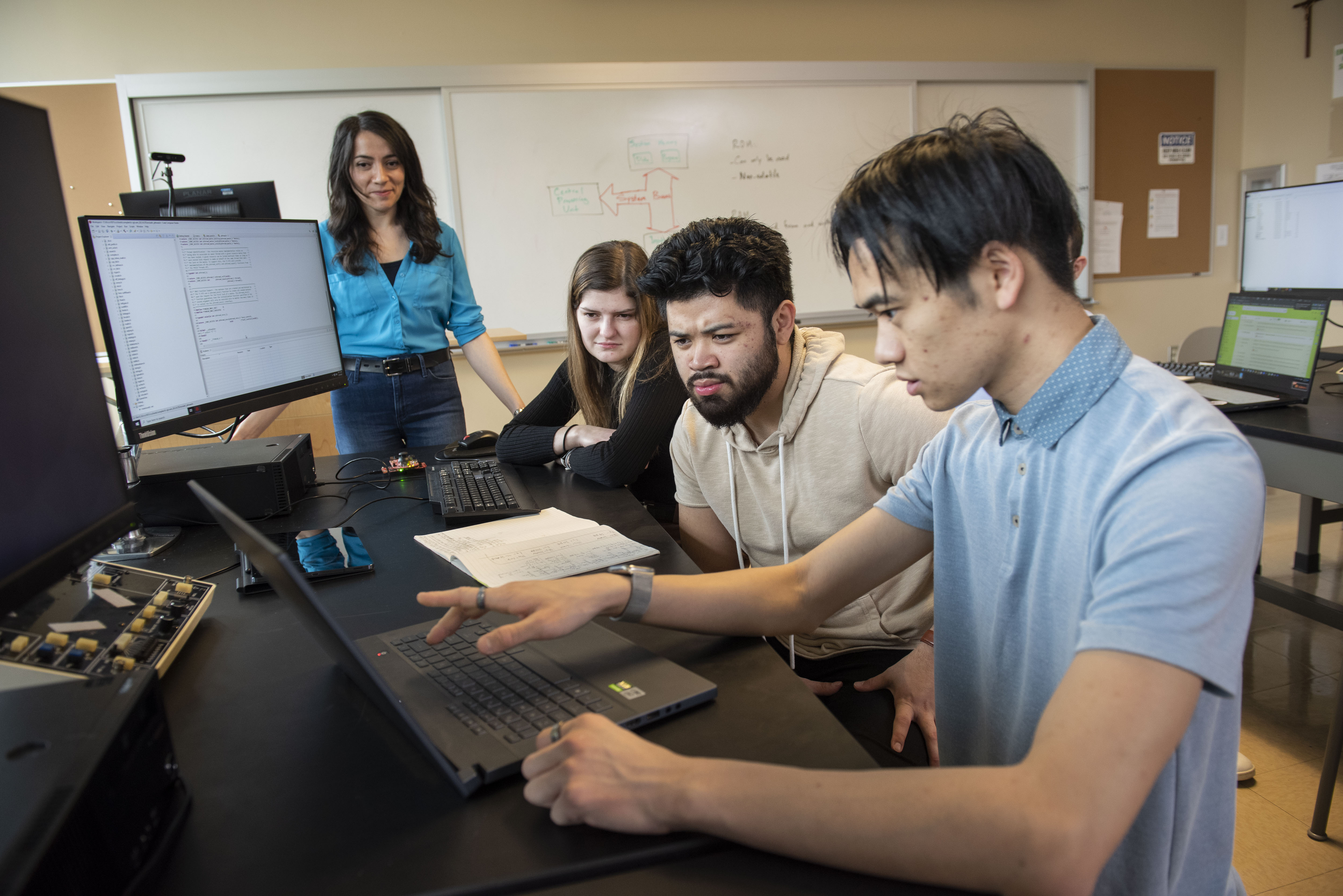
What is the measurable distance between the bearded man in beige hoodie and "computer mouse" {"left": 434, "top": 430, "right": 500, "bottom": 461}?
2.02ft

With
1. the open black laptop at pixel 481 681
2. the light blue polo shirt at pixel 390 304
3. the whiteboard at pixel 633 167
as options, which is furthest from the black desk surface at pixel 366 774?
the whiteboard at pixel 633 167

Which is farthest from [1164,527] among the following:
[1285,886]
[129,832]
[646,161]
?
[646,161]

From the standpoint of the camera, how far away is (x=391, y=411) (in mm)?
2324

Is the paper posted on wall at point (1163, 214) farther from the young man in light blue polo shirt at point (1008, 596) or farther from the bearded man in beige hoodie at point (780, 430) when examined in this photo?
the young man in light blue polo shirt at point (1008, 596)

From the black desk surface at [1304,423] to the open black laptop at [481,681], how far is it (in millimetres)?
1473

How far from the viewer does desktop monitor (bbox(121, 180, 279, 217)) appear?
1.95m

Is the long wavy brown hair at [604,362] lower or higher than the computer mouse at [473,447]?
higher

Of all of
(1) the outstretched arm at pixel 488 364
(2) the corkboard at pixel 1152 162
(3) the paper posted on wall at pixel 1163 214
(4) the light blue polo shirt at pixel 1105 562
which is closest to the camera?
(4) the light blue polo shirt at pixel 1105 562

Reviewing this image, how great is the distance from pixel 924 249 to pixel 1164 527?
0.31 meters

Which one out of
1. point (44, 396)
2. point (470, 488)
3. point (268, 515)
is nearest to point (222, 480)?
point (268, 515)

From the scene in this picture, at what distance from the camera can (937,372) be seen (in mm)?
768

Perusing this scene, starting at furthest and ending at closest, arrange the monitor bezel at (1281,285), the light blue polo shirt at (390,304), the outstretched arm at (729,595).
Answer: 1. the light blue polo shirt at (390,304)
2. the monitor bezel at (1281,285)
3. the outstretched arm at (729,595)

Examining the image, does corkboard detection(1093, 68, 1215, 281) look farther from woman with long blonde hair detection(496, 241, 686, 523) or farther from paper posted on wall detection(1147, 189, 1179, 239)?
woman with long blonde hair detection(496, 241, 686, 523)

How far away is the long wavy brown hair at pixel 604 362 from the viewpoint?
6.55ft
